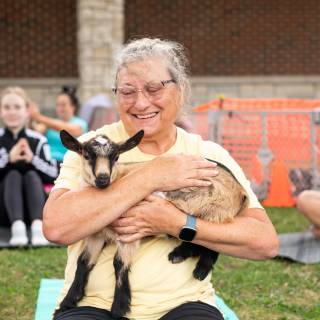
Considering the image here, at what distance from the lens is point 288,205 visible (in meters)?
8.82

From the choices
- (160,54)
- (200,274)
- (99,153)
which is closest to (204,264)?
(200,274)

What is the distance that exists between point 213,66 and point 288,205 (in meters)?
8.35

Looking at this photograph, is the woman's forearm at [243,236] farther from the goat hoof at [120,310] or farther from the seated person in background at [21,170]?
the seated person in background at [21,170]

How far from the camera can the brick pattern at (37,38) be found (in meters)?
15.9

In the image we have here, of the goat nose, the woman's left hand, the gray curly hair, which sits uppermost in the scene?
the gray curly hair

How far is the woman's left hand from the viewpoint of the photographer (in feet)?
9.12

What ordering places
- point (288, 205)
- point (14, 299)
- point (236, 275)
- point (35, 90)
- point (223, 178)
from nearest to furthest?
1. point (223, 178)
2. point (14, 299)
3. point (236, 275)
4. point (288, 205)
5. point (35, 90)

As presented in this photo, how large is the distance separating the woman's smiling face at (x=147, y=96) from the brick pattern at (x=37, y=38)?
1345 centimetres

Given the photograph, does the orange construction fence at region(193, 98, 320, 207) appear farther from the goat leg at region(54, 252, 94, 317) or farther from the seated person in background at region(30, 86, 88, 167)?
the goat leg at region(54, 252, 94, 317)

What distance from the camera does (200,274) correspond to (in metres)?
2.88

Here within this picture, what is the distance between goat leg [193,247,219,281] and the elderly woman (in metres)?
0.03

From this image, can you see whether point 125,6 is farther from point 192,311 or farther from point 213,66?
point 192,311

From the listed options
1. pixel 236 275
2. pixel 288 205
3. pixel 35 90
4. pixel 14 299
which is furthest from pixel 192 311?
pixel 35 90

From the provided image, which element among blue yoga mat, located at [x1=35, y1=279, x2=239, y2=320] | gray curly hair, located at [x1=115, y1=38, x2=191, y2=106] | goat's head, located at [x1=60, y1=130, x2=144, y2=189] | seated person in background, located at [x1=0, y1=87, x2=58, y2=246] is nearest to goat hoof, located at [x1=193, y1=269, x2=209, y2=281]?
goat's head, located at [x1=60, y1=130, x2=144, y2=189]
